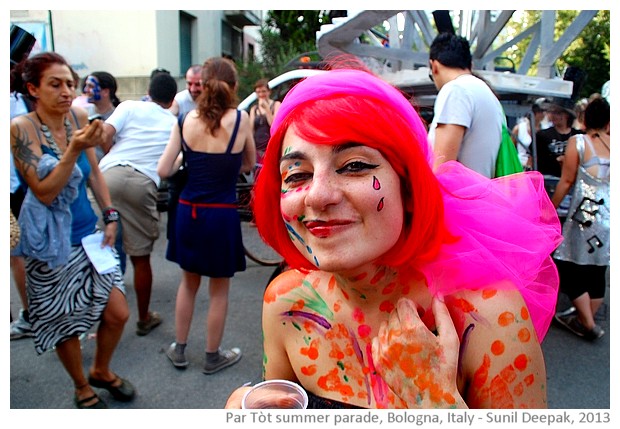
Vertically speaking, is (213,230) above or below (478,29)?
below

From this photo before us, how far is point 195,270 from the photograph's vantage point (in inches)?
120

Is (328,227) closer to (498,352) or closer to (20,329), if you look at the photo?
(498,352)

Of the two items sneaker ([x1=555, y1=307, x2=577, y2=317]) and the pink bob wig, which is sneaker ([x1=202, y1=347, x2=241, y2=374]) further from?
sneaker ([x1=555, y1=307, x2=577, y2=317])

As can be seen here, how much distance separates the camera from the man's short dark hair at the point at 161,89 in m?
3.85

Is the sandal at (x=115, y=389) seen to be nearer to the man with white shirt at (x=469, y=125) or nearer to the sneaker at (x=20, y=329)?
the sneaker at (x=20, y=329)

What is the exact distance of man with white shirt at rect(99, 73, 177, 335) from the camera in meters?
3.48

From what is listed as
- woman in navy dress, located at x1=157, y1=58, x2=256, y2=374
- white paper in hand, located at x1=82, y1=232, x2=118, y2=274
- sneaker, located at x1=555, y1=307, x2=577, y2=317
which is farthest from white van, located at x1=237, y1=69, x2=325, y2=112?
sneaker, located at x1=555, y1=307, x2=577, y2=317

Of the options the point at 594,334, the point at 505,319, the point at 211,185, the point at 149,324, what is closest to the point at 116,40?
the point at 149,324

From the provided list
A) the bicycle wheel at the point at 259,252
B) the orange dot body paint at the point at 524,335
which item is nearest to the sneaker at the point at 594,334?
the bicycle wheel at the point at 259,252

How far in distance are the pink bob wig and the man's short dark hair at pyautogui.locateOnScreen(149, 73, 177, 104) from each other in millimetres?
2977

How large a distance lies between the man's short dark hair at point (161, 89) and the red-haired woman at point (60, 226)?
1147 mm
